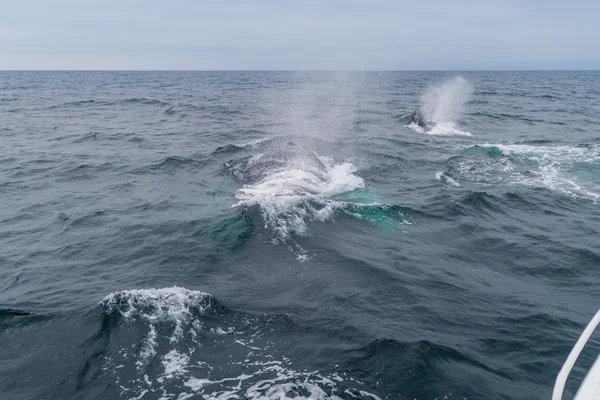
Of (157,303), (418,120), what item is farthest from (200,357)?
(418,120)

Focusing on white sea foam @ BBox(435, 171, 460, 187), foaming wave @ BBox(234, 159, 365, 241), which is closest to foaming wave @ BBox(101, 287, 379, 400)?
foaming wave @ BBox(234, 159, 365, 241)

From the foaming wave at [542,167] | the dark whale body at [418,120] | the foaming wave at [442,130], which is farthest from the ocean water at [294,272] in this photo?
the dark whale body at [418,120]

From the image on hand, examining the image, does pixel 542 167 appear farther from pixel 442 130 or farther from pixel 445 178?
pixel 442 130

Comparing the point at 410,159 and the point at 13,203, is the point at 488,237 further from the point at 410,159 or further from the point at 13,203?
the point at 13,203

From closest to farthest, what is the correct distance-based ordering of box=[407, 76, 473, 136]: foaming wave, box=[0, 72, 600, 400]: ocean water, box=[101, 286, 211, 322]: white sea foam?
1. box=[0, 72, 600, 400]: ocean water
2. box=[101, 286, 211, 322]: white sea foam
3. box=[407, 76, 473, 136]: foaming wave

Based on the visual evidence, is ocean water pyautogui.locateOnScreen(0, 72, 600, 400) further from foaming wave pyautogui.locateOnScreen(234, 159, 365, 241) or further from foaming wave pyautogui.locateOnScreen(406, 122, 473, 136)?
foaming wave pyautogui.locateOnScreen(406, 122, 473, 136)

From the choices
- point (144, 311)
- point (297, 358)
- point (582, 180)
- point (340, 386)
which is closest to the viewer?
point (340, 386)

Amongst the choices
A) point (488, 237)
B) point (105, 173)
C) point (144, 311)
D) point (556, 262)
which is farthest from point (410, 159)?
point (144, 311)
